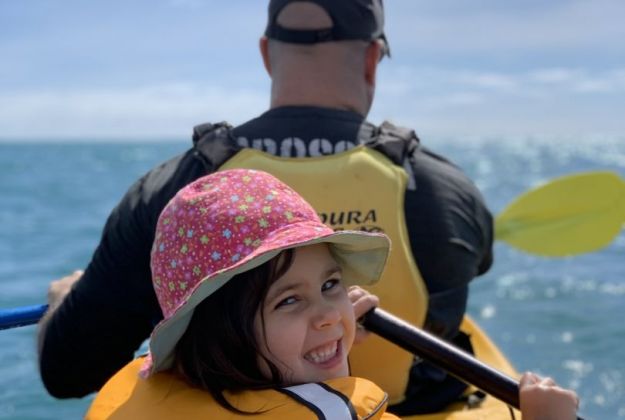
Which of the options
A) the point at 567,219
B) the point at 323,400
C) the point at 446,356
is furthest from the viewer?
the point at 567,219

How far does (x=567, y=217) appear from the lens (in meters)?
3.52

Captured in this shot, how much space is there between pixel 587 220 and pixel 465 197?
1441 millimetres

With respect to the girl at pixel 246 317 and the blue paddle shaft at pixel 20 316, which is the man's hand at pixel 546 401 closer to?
the girl at pixel 246 317

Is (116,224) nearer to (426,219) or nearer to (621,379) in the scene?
(426,219)

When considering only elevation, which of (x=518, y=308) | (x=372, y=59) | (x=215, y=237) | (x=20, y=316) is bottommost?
(x=518, y=308)

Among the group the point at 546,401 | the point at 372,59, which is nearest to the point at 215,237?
the point at 546,401

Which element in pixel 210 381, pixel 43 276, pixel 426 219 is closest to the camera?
pixel 210 381

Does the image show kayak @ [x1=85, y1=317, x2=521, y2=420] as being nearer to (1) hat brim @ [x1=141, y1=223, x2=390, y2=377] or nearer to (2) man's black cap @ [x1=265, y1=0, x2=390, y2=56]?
(1) hat brim @ [x1=141, y1=223, x2=390, y2=377]

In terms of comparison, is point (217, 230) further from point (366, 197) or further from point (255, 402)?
point (366, 197)

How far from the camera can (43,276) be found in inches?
319

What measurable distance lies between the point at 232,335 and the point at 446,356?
554 millimetres

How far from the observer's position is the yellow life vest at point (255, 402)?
138 cm

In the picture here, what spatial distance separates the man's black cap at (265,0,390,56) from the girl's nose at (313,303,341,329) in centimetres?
98

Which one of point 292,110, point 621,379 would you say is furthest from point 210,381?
point 621,379
